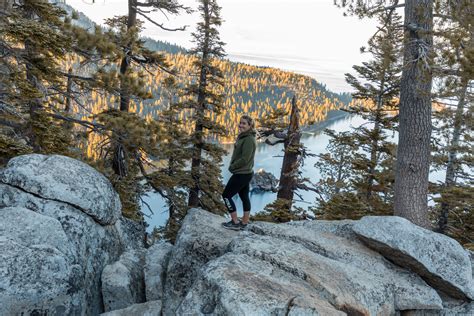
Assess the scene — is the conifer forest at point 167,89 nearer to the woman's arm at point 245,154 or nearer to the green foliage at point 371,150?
the green foliage at point 371,150

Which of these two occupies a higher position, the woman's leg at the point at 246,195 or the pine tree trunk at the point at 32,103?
the pine tree trunk at the point at 32,103

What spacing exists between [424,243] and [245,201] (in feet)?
12.4

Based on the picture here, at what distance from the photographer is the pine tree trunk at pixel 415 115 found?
25.2 feet

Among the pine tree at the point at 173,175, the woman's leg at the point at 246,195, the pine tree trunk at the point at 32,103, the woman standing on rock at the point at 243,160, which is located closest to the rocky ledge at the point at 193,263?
the woman's leg at the point at 246,195

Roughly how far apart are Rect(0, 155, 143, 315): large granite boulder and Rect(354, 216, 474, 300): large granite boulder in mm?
5622

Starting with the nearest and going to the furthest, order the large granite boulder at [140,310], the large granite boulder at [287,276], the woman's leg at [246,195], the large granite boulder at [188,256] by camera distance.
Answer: the large granite boulder at [287,276], the large granite boulder at [140,310], the large granite boulder at [188,256], the woman's leg at [246,195]

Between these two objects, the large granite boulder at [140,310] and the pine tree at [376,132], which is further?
the pine tree at [376,132]

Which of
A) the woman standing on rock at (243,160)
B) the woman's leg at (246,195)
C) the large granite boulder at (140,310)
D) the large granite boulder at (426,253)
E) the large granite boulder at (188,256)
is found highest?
the woman standing on rock at (243,160)

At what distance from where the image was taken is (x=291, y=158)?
506 inches

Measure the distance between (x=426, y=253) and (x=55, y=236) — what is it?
7123mm

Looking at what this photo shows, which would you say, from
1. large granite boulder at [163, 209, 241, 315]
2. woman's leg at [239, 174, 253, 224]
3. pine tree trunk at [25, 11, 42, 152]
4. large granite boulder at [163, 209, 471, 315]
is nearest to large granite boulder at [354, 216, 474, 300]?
large granite boulder at [163, 209, 471, 315]

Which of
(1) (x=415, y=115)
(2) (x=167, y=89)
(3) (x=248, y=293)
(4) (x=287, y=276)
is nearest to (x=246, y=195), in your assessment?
(4) (x=287, y=276)

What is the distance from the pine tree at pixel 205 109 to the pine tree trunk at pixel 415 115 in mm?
9908

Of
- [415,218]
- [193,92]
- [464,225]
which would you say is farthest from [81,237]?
[464,225]
